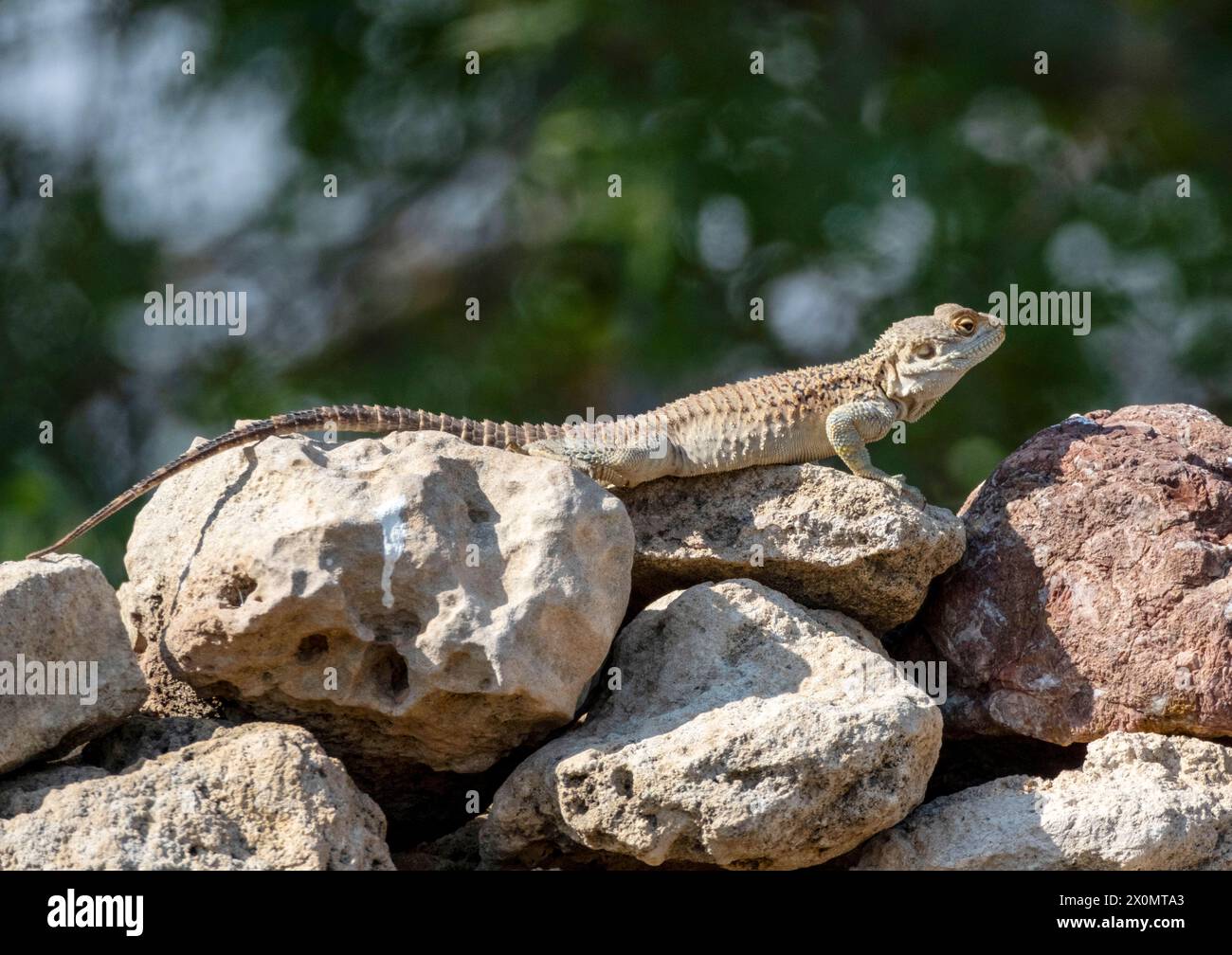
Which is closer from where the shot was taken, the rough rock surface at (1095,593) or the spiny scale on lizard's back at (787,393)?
the rough rock surface at (1095,593)

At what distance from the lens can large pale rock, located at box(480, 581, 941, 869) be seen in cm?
537

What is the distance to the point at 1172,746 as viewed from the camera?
592cm

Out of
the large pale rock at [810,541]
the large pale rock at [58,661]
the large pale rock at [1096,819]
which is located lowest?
the large pale rock at [1096,819]

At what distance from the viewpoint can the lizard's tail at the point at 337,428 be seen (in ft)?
20.0

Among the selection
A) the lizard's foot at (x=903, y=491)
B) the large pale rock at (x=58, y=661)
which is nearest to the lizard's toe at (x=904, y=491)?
the lizard's foot at (x=903, y=491)

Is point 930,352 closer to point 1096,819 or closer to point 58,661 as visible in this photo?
point 1096,819

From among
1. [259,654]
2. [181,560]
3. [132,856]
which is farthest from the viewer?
[181,560]

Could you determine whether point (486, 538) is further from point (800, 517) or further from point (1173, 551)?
point (1173, 551)

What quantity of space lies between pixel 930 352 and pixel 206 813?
12.6 ft

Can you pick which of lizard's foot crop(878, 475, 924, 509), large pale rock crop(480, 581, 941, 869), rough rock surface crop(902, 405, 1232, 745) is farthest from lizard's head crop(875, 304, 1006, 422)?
large pale rock crop(480, 581, 941, 869)

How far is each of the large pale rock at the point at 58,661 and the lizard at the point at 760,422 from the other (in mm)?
942

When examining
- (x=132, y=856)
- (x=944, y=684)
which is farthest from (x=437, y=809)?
(x=944, y=684)

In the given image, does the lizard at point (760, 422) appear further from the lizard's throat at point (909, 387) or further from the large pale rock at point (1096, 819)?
the large pale rock at point (1096, 819)

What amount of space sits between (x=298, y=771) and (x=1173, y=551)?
11.0ft
